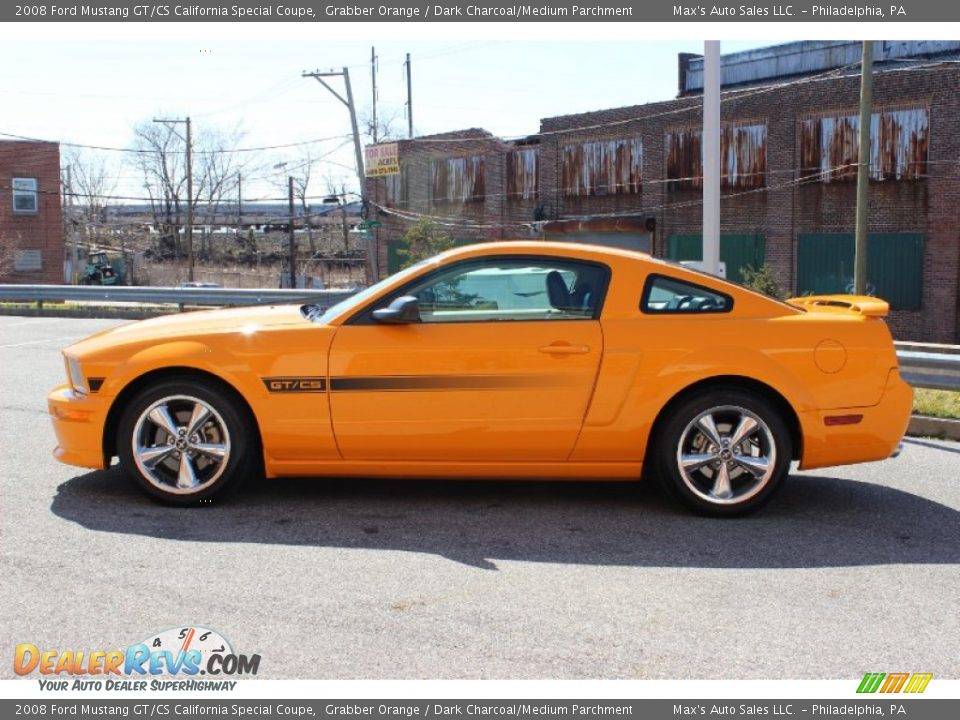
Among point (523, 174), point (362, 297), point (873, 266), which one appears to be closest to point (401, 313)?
point (362, 297)

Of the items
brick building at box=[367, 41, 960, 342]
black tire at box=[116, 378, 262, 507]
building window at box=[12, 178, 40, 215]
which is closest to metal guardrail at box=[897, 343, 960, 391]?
black tire at box=[116, 378, 262, 507]

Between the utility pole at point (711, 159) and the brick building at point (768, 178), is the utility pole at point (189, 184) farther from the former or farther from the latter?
the utility pole at point (711, 159)

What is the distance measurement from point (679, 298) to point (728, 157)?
98.3 ft

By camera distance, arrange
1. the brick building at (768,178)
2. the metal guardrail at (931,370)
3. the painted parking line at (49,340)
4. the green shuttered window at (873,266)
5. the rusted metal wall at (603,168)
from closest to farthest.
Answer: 1. the metal guardrail at (931,370)
2. the painted parking line at (49,340)
3. the brick building at (768,178)
4. the green shuttered window at (873,266)
5. the rusted metal wall at (603,168)

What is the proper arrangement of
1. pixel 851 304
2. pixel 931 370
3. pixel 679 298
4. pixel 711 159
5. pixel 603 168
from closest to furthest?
pixel 679 298 < pixel 851 304 < pixel 931 370 < pixel 711 159 < pixel 603 168

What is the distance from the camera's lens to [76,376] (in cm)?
591

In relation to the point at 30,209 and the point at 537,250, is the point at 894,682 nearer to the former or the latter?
the point at 537,250

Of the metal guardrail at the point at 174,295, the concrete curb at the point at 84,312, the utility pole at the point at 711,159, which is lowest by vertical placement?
the concrete curb at the point at 84,312

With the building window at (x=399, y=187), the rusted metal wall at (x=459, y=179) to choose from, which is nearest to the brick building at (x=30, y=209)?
the building window at (x=399, y=187)

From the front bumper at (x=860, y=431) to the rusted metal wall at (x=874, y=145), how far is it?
87.3ft

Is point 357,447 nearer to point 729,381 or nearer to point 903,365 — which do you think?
point 729,381

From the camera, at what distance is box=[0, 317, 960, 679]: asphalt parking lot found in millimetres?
3869

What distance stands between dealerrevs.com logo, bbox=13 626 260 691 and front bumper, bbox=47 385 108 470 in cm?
212

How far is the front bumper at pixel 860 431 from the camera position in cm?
568
